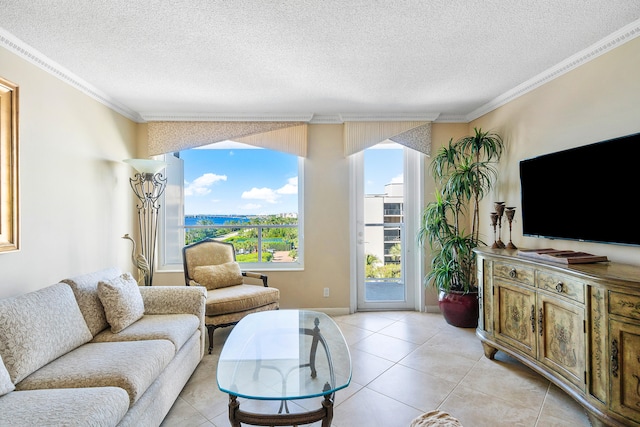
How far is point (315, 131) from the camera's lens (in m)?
3.84

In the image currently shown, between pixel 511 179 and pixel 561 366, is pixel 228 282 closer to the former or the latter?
pixel 561 366

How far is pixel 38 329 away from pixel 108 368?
1.54 ft

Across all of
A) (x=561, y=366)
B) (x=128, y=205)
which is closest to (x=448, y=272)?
(x=561, y=366)

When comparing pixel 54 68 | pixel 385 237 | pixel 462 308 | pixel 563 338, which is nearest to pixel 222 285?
pixel 385 237

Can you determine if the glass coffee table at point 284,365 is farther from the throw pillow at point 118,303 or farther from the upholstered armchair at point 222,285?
the throw pillow at point 118,303

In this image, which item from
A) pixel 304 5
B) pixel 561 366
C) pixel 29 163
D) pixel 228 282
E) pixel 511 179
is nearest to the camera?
pixel 304 5

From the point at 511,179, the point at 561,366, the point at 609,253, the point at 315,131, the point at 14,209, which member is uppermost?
the point at 315,131

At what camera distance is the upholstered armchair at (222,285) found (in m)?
2.88

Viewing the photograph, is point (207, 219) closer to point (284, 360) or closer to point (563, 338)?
point (284, 360)

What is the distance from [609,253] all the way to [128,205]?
14.7 ft

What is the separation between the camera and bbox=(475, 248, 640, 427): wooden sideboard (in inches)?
64.4

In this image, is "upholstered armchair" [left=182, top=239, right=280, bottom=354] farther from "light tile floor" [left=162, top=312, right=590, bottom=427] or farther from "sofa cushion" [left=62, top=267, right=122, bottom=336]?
"sofa cushion" [left=62, top=267, right=122, bottom=336]

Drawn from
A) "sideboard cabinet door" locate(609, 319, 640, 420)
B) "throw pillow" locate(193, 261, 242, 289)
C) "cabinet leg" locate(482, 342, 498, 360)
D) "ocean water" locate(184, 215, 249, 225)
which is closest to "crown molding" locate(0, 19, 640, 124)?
"ocean water" locate(184, 215, 249, 225)

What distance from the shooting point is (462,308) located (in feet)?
10.8
